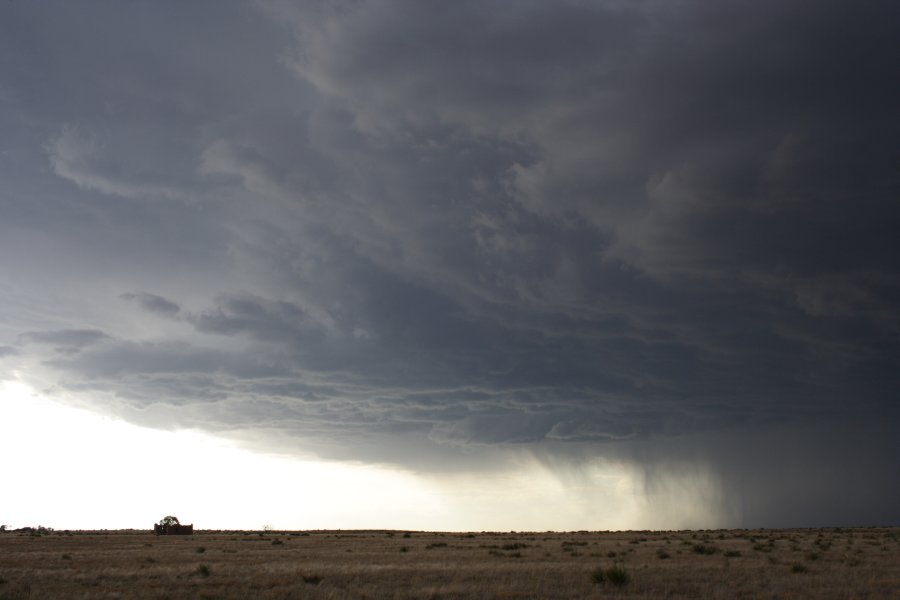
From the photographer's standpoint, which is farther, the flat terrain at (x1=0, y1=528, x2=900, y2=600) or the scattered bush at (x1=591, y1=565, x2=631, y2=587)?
the scattered bush at (x1=591, y1=565, x2=631, y2=587)

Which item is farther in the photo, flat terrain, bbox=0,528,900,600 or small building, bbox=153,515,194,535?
small building, bbox=153,515,194,535

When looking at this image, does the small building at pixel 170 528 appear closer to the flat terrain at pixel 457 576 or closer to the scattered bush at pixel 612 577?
the flat terrain at pixel 457 576

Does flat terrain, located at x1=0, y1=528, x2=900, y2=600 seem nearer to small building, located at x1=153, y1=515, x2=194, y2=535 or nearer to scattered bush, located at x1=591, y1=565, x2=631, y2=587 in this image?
scattered bush, located at x1=591, y1=565, x2=631, y2=587

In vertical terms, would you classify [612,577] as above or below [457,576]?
above

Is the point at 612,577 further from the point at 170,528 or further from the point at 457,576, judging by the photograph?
the point at 170,528

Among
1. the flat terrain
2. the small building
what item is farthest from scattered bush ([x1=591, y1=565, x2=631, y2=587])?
the small building

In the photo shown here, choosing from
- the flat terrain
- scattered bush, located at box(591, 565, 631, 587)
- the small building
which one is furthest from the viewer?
the small building

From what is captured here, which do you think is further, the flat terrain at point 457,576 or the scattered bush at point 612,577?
the scattered bush at point 612,577

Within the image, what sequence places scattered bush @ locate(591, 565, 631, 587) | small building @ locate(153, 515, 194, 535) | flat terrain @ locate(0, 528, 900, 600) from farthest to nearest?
small building @ locate(153, 515, 194, 535), scattered bush @ locate(591, 565, 631, 587), flat terrain @ locate(0, 528, 900, 600)

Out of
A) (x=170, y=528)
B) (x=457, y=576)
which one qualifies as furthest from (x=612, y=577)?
(x=170, y=528)

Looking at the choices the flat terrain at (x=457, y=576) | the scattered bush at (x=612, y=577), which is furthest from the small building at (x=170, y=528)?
the scattered bush at (x=612, y=577)

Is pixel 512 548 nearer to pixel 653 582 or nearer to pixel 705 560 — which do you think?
pixel 705 560

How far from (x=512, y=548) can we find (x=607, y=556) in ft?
43.1

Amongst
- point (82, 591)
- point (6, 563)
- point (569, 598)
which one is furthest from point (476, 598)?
point (6, 563)
